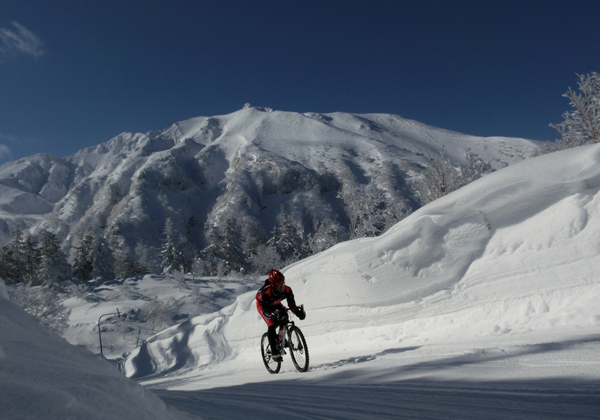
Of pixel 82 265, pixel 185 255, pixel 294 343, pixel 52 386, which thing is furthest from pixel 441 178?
pixel 82 265

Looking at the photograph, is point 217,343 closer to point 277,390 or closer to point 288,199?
point 277,390

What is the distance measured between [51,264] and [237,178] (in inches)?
2039

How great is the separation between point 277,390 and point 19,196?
159 m

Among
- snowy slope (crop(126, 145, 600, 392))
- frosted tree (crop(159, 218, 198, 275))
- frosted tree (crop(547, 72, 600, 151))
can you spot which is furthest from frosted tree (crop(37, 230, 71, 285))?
frosted tree (crop(547, 72, 600, 151))

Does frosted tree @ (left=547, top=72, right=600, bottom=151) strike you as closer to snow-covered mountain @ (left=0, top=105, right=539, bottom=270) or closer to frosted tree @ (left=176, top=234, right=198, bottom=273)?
snow-covered mountain @ (left=0, top=105, right=539, bottom=270)

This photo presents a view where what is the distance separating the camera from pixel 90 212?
88625 mm

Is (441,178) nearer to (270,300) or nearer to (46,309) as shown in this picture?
(270,300)

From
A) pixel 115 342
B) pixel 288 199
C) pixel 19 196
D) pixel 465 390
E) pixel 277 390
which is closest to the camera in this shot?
pixel 465 390

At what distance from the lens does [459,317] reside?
614cm

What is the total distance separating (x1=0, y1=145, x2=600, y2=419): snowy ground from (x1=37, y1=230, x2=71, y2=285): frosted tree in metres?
45.8

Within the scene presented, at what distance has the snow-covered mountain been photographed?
266 feet

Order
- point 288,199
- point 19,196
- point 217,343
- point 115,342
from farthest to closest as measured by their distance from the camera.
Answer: point 19,196
point 288,199
point 115,342
point 217,343

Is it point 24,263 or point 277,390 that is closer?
point 277,390

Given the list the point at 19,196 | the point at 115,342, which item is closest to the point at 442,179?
the point at 115,342
